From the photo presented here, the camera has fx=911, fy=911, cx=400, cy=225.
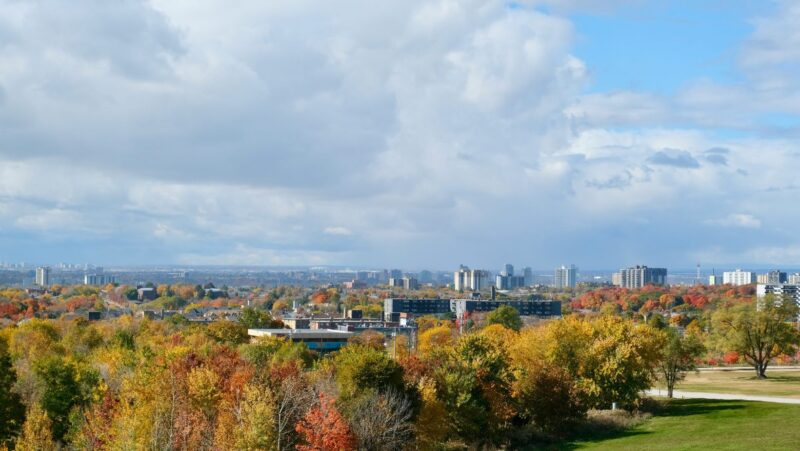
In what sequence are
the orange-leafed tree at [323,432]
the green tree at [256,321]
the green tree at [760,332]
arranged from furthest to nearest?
the green tree at [256,321] → the green tree at [760,332] → the orange-leafed tree at [323,432]

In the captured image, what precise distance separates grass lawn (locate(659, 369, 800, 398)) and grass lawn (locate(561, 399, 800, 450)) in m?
9.16

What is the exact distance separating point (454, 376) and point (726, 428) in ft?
52.8

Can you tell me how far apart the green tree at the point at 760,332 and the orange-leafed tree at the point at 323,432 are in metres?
55.9

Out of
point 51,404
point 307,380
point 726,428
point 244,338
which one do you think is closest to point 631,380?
point 726,428

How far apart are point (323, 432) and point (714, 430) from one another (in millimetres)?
23983

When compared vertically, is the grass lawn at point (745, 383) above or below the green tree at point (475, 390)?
below

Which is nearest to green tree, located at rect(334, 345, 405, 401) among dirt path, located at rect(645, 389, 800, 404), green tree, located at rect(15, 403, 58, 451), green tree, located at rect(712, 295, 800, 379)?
green tree, located at rect(15, 403, 58, 451)

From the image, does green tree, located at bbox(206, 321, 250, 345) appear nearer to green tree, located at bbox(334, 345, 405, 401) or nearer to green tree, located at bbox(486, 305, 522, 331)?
green tree, located at bbox(486, 305, 522, 331)

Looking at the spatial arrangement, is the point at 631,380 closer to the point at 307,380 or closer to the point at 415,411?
the point at 415,411

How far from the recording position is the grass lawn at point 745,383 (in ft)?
235

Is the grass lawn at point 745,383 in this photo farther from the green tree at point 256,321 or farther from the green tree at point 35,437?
the green tree at point 256,321

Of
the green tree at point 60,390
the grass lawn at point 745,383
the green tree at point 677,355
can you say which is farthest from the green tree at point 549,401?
the green tree at point 60,390

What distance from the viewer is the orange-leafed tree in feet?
137

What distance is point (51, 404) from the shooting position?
186 ft
